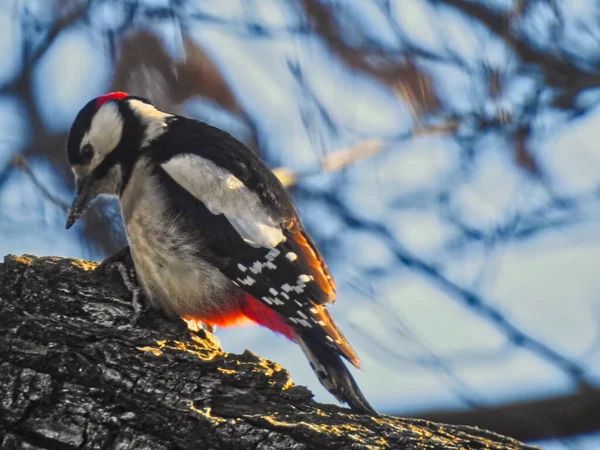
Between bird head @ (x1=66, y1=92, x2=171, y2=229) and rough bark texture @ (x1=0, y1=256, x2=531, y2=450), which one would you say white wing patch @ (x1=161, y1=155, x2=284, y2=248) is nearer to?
bird head @ (x1=66, y1=92, x2=171, y2=229)

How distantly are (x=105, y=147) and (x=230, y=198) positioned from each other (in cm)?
75

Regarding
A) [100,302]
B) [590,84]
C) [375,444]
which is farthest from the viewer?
[590,84]

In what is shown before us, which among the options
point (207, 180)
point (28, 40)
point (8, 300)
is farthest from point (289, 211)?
point (28, 40)

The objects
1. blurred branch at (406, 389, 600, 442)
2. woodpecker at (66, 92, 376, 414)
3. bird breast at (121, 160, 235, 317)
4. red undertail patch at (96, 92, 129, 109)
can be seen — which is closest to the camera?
blurred branch at (406, 389, 600, 442)

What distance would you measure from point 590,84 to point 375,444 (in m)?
2.56

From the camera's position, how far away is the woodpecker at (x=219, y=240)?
10.7ft

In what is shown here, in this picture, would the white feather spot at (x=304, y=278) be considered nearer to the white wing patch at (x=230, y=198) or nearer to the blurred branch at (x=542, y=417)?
the white wing patch at (x=230, y=198)

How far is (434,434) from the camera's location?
225cm

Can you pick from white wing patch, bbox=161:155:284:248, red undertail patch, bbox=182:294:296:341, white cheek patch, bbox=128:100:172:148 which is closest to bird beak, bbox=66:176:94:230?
white cheek patch, bbox=128:100:172:148

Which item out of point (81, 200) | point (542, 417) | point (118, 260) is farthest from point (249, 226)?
point (542, 417)

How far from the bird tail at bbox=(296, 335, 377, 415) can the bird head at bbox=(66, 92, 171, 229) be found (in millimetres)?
1138

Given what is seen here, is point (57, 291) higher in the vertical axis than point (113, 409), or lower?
higher

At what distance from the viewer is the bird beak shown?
12.3 ft

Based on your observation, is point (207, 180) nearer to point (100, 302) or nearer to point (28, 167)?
point (100, 302)
